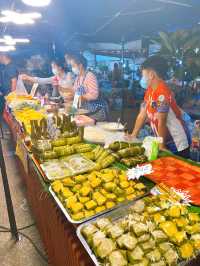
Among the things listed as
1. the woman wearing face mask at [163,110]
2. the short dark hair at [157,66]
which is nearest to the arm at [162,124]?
the woman wearing face mask at [163,110]

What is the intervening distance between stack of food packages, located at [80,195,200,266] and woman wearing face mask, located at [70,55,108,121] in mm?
2686

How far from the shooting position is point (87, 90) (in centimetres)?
399

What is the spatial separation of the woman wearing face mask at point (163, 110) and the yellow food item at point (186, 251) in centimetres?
158

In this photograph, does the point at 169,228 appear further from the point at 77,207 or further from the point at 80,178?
the point at 80,178

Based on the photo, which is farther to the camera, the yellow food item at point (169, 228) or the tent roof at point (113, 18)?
the tent roof at point (113, 18)

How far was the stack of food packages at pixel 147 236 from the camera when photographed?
3.28 ft

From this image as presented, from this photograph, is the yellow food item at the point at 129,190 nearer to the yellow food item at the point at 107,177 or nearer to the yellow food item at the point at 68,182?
the yellow food item at the point at 107,177

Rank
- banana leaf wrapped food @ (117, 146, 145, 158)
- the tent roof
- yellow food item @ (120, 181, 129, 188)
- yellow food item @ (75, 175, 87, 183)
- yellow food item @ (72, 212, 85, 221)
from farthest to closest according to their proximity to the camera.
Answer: the tent roof < banana leaf wrapped food @ (117, 146, 145, 158) < yellow food item @ (75, 175, 87, 183) < yellow food item @ (120, 181, 129, 188) < yellow food item @ (72, 212, 85, 221)

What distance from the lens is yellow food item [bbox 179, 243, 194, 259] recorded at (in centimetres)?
101

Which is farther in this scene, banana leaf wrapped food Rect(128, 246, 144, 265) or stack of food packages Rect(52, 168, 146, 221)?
stack of food packages Rect(52, 168, 146, 221)

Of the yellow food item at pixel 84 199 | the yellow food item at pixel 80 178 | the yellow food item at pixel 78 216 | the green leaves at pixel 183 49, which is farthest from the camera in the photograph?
the green leaves at pixel 183 49

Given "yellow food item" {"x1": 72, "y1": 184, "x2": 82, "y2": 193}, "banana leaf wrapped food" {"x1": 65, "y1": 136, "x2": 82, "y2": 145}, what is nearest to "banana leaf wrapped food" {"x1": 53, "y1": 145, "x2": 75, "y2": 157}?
"banana leaf wrapped food" {"x1": 65, "y1": 136, "x2": 82, "y2": 145}

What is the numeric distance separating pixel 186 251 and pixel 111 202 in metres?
0.49

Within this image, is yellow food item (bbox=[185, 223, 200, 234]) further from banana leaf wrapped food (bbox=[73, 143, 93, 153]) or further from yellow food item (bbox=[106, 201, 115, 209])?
banana leaf wrapped food (bbox=[73, 143, 93, 153])
